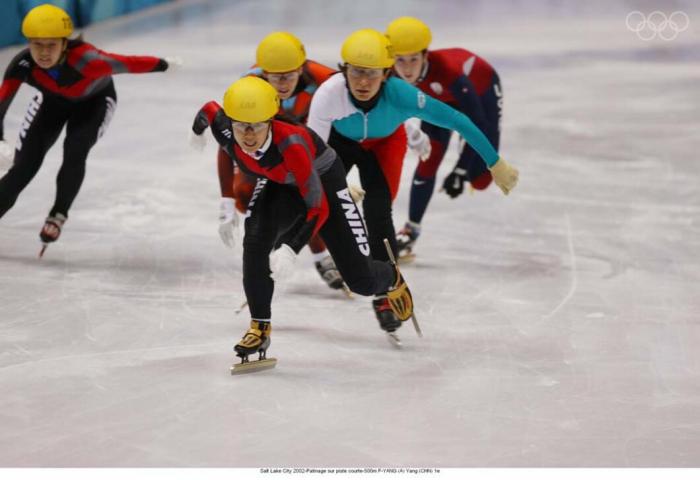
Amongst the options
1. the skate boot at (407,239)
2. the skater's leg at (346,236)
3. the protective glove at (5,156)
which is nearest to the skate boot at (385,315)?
the skater's leg at (346,236)

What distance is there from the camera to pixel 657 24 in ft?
46.6

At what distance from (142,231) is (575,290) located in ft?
8.63

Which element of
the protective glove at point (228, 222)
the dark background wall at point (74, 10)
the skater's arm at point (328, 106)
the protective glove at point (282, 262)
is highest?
the skater's arm at point (328, 106)

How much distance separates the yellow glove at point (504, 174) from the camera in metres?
5.50

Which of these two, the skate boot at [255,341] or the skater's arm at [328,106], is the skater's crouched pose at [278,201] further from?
the skater's arm at [328,106]

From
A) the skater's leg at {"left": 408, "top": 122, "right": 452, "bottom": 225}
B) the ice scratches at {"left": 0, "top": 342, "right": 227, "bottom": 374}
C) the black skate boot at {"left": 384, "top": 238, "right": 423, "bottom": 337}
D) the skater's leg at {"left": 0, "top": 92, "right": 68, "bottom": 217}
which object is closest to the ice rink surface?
the ice scratches at {"left": 0, "top": 342, "right": 227, "bottom": 374}

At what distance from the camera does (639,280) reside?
662 centimetres

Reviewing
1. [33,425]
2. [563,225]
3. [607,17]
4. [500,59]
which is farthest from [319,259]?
[607,17]

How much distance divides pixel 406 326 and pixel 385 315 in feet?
1.15

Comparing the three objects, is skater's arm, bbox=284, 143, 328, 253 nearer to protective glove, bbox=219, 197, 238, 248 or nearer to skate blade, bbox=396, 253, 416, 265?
protective glove, bbox=219, 197, 238, 248

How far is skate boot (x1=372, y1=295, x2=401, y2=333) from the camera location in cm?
563

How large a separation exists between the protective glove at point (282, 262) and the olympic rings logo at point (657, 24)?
9571 millimetres

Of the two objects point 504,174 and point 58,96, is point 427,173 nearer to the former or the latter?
point 504,174

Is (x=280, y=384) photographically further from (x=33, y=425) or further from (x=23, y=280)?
(x=23, y=280)
